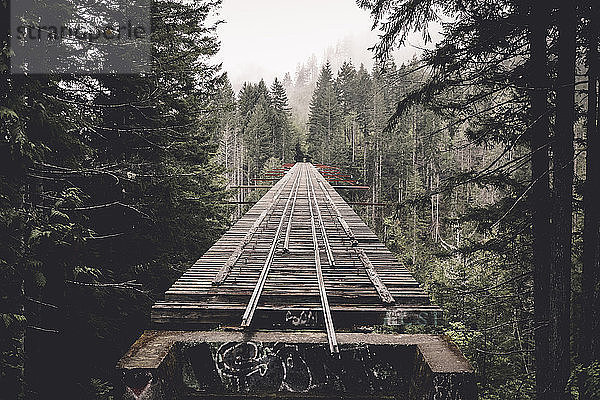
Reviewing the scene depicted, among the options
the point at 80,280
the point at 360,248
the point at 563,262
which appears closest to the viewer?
the point at 563,262

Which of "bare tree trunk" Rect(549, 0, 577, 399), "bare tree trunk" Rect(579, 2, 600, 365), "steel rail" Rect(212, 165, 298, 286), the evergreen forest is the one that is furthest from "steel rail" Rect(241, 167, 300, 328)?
"bare tree trunk" Rect(579, 2, 600, 365)

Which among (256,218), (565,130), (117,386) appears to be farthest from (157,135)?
(565,130)

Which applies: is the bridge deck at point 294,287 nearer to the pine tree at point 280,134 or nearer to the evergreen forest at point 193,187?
the evergreen forest at point 193,187

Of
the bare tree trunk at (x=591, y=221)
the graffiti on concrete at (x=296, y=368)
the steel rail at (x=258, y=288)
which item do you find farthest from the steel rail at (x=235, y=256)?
the bare tree trunk at (x=591, y=221)

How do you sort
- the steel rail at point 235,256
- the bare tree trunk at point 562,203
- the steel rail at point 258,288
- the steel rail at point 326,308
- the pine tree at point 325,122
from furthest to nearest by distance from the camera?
the pine tree at point 325,122 → the steel rail at point 235,256 → the bare tree trunk at point 562,203 → the steel rail at point 258,288 → the steel rail at point 326,308

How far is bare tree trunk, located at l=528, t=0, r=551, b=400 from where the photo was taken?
5305mm

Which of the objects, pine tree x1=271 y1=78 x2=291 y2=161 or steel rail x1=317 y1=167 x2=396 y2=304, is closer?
steel rail x1=317 y1=167 x2=396 y2=304

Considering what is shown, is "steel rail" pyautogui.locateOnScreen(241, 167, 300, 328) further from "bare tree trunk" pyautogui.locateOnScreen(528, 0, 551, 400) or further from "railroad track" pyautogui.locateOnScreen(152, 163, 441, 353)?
"bare tree trunk" pyautogui.locateOnScreen(528, 0, 551, 400)

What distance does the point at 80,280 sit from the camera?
6496mm

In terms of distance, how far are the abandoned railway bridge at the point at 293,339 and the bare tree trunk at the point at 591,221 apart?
213cm

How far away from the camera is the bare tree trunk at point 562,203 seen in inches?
196

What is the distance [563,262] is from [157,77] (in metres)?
8.66

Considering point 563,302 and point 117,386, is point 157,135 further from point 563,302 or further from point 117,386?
point 563,302

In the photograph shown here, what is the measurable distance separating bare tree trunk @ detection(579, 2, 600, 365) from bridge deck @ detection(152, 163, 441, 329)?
2.08 meters
